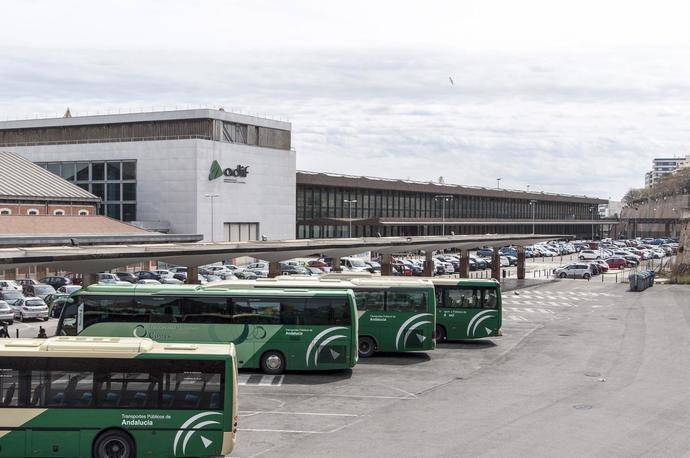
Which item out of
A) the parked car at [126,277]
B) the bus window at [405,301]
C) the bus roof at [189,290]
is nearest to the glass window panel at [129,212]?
the parked car at [126,277]

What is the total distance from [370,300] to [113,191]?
238 ft

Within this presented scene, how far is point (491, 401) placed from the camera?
88.1 feet

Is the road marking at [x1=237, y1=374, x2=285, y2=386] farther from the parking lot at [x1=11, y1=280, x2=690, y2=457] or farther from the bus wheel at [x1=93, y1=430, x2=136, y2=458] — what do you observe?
the bus wheel at [x1=93, y1=430, x2=136, y2=458]

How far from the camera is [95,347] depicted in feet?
65.6

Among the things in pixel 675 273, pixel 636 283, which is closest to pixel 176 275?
pixel 636 283

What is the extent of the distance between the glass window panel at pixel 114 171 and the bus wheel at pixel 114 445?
84.2m

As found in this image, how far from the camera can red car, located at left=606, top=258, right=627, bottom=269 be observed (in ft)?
338

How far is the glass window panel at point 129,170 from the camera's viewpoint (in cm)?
9912

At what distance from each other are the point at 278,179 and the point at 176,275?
3936 centimetres

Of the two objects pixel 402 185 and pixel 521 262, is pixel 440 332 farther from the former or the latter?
pixel 402 185

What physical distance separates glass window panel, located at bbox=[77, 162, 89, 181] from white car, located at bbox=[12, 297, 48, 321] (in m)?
56.0

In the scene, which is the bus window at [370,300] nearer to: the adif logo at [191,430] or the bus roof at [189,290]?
the bus roof at [189,290]

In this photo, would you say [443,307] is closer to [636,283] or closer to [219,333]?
[219,333]

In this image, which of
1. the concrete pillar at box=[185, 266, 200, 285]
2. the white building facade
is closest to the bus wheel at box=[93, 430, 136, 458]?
the concrete pillar at box=[185, 266, 200, 285]
